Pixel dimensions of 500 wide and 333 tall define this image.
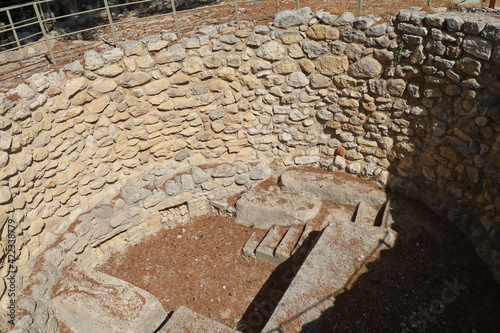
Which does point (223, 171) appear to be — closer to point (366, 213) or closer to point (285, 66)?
point (285, 66)

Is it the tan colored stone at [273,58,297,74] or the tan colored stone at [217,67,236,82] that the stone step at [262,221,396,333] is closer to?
the tan colored stone at [273,58,297,74]

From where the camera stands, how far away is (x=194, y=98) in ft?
22.5

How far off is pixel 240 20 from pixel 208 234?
377 centimetres

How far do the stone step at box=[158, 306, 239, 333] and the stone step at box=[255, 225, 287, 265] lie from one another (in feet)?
5.53

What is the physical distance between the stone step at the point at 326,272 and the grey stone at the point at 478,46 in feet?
8.30

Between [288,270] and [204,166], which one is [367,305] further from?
[204,166]

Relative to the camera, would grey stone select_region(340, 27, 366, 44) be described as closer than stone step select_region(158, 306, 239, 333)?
No

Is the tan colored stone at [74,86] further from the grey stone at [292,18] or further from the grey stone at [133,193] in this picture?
the grey stone at [292,18]

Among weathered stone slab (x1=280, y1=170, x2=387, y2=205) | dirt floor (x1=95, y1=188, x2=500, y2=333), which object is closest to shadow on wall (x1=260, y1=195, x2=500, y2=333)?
dirt floor (x1=95, y1=188, x2=500, y2=333)

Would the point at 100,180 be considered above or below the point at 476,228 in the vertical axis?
above

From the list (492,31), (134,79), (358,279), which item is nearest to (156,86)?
(134,79)

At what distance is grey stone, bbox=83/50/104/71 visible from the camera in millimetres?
5973

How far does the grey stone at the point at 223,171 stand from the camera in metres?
7.30

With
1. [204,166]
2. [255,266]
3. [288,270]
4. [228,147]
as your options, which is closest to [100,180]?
[204,166]
